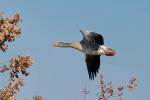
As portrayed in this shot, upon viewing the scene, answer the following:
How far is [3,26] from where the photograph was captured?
66.1ft

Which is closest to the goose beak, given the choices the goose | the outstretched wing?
the goose

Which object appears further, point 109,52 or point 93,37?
point 93,37

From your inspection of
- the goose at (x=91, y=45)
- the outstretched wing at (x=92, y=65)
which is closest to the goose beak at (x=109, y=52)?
the goose at (x=91, y=45)

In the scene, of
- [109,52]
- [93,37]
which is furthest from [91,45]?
[109,52]

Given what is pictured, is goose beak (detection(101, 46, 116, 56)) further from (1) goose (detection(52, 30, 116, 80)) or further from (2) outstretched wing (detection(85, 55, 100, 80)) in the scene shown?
(2) outstretched wing (detection(85, 55, 100, 80))

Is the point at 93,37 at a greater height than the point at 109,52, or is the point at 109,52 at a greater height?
the point at 93,37

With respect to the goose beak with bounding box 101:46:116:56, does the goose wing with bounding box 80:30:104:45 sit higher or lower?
higher

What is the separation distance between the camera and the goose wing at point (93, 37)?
21.0 m

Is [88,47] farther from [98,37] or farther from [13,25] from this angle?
[13,25]

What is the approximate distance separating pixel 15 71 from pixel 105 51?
3746mm

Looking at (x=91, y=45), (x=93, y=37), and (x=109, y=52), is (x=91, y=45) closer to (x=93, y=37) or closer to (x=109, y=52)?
(x=93, y=37)

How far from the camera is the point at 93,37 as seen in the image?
21.1 meters

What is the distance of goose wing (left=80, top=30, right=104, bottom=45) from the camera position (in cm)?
2102

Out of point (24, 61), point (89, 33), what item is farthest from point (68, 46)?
point (24, 61)
